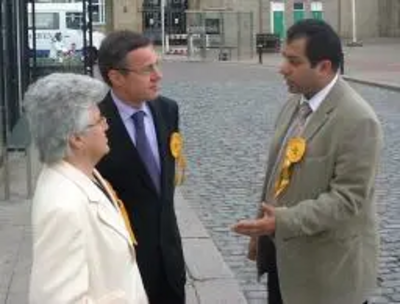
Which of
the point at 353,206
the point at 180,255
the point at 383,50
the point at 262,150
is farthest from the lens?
the point at 383,50

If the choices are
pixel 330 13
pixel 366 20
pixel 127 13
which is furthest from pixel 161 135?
pixel 366 20

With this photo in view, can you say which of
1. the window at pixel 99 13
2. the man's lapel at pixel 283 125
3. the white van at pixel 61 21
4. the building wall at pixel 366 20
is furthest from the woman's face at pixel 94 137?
the building wall at pixel 366 20

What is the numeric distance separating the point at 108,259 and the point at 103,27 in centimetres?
5224

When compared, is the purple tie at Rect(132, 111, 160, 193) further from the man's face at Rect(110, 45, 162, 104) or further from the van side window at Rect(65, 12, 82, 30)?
the van side window at Rect(65, 12, 82, 30)

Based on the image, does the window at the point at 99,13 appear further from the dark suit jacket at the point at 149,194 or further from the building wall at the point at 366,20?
the dark suit jacket at the point at 149,194

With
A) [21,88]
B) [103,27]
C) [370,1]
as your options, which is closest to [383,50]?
[370,1]

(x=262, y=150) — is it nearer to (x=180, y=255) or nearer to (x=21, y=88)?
(x=21, y=88)

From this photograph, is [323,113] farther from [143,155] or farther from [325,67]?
[143,155]

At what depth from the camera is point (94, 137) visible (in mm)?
2857

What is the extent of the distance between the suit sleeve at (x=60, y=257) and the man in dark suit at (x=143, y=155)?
1.12 m

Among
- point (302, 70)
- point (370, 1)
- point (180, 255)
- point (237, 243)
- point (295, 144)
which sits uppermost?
point (370, 1)

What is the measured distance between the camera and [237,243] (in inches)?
306

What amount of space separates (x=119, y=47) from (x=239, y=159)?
8.62m

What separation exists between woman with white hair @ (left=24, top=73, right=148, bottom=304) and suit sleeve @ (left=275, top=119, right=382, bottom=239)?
2.57ft
